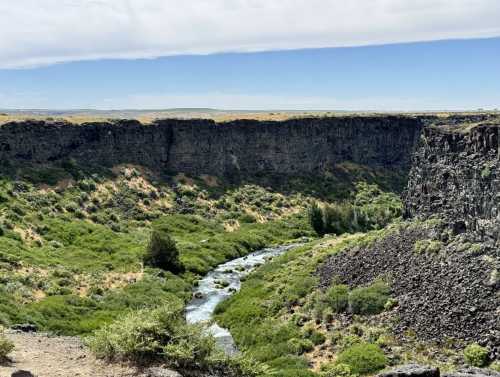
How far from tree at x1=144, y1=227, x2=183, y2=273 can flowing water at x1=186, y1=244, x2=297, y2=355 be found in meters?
3.12

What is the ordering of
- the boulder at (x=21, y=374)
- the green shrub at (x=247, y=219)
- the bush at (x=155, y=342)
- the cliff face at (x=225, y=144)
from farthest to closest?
the cliff face at (x=225, y=144) → the green shrub at (x=247, y=219) → the bush at (x=155, y=342) → the boulder at (x=21, y=374)

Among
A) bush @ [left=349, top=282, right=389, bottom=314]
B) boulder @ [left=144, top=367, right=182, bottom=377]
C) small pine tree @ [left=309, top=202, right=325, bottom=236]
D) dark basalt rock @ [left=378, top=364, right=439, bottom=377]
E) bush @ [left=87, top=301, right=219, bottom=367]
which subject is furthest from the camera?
small pine tree @ [left=309, top=202, right=325, bottom=236]

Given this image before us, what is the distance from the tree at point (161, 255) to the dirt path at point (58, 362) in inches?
1240

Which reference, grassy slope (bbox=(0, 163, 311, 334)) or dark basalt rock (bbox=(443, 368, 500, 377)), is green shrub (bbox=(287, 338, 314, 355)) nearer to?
dark basalt rock (bbox=(443, 368, 500, 377))

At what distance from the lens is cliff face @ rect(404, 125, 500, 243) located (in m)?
35.5

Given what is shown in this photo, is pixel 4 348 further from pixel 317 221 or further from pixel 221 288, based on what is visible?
pixel 317 221

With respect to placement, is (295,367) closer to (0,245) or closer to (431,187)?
(431,187)

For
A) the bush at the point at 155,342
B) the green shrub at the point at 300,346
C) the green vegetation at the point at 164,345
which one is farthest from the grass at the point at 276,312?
the bush at the point at 155,342

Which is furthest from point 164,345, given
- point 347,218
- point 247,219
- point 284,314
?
point 247,219

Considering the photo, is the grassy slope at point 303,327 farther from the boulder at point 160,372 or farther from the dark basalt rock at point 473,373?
the boulder at point 160,372

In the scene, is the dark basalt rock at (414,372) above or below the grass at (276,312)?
above

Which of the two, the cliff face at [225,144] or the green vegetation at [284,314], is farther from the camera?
the cliff face at [225,144]

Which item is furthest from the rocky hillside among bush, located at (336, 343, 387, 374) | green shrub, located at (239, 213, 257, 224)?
green shrub, located at (239, 213, 257, 224)

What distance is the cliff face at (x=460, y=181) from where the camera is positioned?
3547cm
